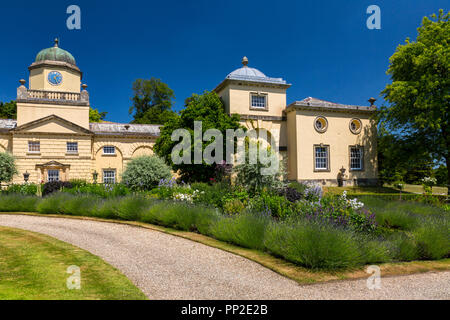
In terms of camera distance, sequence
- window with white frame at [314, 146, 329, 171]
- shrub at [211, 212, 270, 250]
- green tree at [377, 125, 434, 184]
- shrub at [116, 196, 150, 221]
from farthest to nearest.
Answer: window with white frame at [314, 146, 329, 171] → green tree at [377, 125, 434, 184] → shrub at [116, 196, 150, 221] → shrub at [211, 212, 270, 250]

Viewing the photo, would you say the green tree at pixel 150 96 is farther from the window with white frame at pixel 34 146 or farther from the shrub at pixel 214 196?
the shrub at pixel 214 196

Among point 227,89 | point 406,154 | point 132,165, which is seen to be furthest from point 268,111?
point 132,165

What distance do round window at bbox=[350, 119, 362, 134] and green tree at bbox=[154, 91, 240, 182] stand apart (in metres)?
11.0

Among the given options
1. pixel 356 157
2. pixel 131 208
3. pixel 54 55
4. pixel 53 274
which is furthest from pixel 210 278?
pixel 54 55

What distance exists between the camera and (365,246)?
5.29 m

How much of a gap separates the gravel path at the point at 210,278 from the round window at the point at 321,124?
66.7 ft

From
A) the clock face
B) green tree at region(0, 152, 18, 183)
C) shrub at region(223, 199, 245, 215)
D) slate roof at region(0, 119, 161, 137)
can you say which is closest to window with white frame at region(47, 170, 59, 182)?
slate roof at region(0, 119, 161, 137)

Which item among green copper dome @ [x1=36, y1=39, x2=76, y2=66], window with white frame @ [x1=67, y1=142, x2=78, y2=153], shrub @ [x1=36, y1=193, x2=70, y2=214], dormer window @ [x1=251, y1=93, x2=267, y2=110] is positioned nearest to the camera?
shrub @ [x1=36, y1=193, x2=70, y2=214]

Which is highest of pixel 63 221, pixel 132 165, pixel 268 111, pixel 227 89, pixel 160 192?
pixel 227 89

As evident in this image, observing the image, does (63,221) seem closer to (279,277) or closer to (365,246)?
(279,277)

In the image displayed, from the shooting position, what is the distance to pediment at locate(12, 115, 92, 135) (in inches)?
1012

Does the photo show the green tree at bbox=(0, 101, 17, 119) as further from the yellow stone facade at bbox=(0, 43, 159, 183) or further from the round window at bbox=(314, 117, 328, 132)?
the round window at bbox=(314, 117, 328, 132)

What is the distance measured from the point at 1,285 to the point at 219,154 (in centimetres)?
1774

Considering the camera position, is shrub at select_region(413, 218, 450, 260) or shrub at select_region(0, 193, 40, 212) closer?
shrub at select_region(413, 218, 450, 260)
